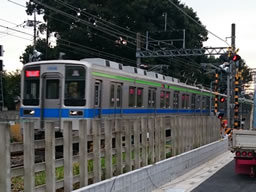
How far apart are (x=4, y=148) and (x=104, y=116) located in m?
9.51

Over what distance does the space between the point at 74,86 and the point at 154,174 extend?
536cm

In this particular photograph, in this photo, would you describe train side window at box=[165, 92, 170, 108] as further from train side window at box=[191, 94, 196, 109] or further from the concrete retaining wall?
the concrete retaining wall

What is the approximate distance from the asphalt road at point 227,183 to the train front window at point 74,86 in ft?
16.6

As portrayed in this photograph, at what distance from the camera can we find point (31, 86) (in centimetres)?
1434

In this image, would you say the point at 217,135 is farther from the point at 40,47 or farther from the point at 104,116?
the point at 40,47

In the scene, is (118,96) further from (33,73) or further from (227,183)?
(227,183)

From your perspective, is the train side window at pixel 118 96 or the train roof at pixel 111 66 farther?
the train side window at pixel 118 96

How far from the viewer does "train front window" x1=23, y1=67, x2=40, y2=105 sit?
557 inches

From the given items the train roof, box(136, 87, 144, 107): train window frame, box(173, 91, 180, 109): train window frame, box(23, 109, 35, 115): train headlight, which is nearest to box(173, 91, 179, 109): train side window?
box(173, 91, 180, 109): train window frame

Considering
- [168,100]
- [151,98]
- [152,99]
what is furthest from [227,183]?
[168,100]

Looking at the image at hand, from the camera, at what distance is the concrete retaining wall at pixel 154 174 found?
24.0 feet

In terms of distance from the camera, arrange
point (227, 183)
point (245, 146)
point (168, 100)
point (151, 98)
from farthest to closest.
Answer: point (168, 100) < point (151, 98) < point (245, 146) < point (227, 183)

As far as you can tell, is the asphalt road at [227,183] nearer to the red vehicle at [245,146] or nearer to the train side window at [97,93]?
the red vehicle at [245,146]


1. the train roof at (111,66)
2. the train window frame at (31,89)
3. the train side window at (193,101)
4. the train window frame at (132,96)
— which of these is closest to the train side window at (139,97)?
the train window frame at (132,96)
